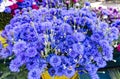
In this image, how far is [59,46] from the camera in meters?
2.09

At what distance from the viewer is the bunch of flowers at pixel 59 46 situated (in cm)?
206

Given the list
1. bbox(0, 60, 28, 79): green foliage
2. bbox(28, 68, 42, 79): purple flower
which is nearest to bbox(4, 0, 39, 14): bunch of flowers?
bbox(0, 60, 28, 79): green foliage

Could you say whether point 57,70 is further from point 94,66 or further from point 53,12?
point 53,12

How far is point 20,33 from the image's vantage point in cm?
219

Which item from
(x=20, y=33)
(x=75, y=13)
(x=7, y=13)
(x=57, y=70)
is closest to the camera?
(x=57, y=70)

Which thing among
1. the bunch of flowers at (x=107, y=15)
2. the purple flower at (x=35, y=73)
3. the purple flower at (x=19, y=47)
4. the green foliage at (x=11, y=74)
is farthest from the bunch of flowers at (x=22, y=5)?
the purple flower at (x=35, y=73)

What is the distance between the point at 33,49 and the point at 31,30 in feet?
0.55

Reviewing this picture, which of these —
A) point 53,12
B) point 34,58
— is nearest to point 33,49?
point 34,58

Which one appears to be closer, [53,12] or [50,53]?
[50,53]

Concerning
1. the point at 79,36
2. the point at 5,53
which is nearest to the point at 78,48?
the point at 79,36

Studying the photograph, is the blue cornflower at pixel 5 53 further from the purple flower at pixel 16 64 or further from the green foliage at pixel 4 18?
the green foliage at pixel 4 18

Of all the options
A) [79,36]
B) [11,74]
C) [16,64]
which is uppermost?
[79,36]

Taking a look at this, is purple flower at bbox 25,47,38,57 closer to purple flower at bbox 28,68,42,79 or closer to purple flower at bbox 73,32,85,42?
purple flower at bbox 28,68,42,79

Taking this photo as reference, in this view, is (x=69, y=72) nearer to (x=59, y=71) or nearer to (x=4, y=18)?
(x=59, y=71)
